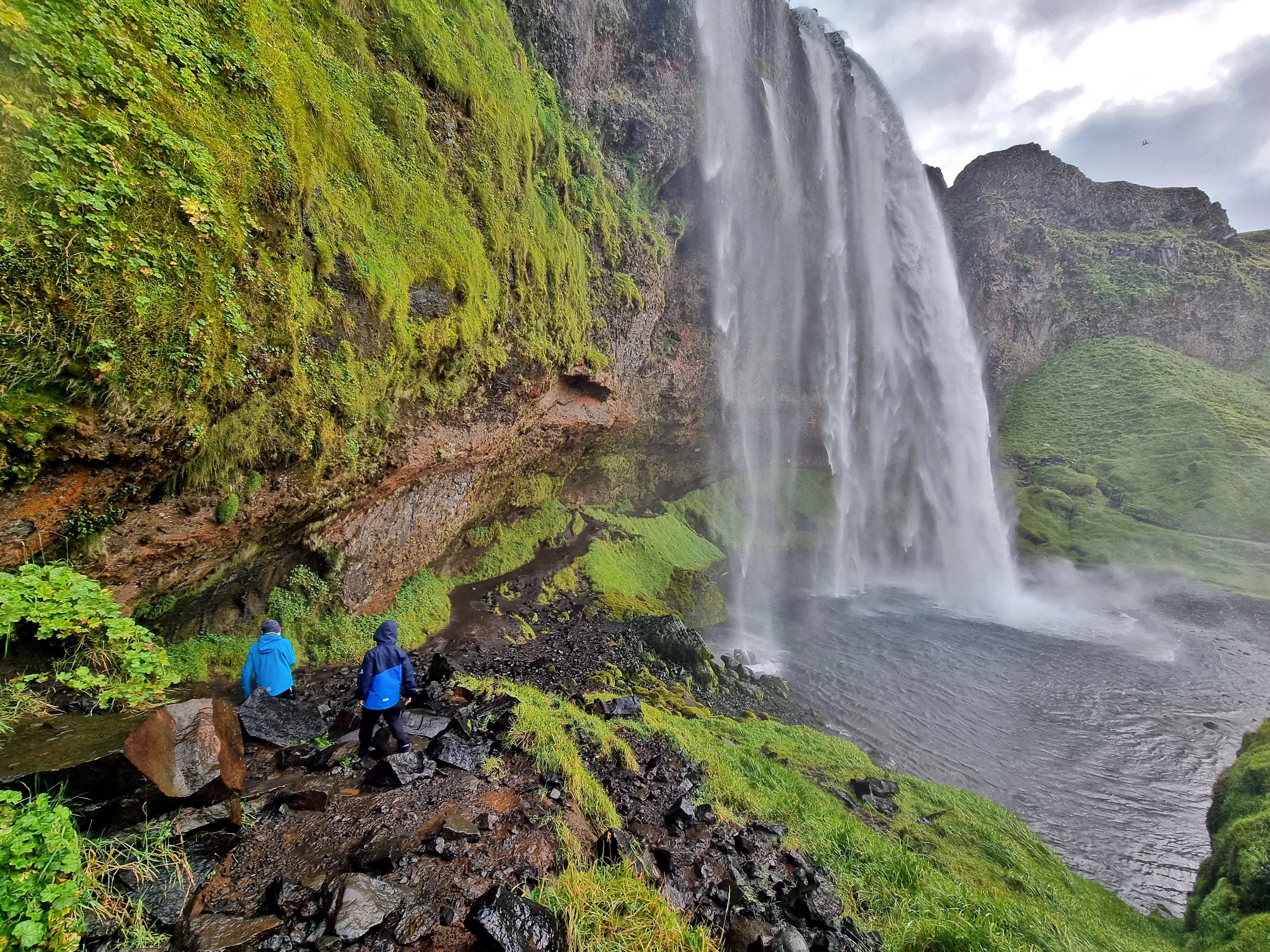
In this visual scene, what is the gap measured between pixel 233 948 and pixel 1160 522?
43.2 m

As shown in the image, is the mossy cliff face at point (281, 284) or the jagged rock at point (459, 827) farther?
the mossy cliff face at point (281, 284)

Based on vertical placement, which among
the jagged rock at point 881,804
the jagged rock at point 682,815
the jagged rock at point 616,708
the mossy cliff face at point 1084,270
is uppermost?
the mossy cliff face at point 1084,270

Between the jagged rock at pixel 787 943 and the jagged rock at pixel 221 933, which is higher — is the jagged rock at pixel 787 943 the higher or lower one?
the lower one

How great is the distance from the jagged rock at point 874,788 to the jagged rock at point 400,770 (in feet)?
21.0

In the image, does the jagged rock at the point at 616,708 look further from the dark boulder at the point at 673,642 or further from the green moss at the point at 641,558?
the green moss at the point at 641,558

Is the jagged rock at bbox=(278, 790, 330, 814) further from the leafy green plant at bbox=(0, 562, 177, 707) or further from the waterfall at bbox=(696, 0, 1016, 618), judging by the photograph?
the waterfall at bbox=(696, 0, 1016, 618)

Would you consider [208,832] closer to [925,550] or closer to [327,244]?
[327,244]

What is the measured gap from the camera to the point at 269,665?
18.2ft

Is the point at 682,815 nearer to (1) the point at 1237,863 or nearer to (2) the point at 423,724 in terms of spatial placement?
(2) the point at 423,724

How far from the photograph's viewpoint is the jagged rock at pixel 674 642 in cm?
1232

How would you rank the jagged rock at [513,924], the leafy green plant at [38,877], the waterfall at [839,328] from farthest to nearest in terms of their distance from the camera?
the waterfall at [839,328]
the jagged rock at [513,924]
the leafy green plant at [38,877]

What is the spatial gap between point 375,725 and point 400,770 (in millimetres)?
718

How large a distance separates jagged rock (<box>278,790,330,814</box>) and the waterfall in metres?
19.4

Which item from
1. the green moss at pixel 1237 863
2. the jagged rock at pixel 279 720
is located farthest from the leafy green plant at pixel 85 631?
the green moss at pixel 1237 863
